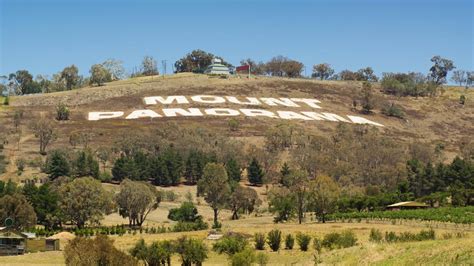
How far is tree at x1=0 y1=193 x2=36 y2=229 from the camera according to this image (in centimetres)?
7138

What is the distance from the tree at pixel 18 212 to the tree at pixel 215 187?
1833cm

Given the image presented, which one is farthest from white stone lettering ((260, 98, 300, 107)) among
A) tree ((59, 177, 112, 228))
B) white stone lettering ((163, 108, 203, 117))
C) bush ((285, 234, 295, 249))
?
bush ((285, 234, 295, 249))

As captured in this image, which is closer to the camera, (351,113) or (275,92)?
(351,113)

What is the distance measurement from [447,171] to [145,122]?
57.8 m

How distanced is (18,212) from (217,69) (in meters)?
122

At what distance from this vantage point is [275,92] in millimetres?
169875

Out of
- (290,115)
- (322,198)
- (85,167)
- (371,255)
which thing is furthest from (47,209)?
(290,115)

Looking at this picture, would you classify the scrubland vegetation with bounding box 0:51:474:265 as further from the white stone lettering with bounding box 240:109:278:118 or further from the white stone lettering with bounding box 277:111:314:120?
the white stone lettering with bounding box 240:109:278:118

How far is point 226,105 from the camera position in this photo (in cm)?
15462

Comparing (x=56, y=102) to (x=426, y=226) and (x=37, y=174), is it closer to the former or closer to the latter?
(x=37, y=174)

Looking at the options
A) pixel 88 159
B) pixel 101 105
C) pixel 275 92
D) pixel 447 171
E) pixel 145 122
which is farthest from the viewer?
pixel 275 92

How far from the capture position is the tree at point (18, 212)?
234 feet

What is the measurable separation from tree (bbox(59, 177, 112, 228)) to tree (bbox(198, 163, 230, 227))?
10948mm

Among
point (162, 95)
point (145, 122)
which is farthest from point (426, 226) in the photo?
point (162, 95)
